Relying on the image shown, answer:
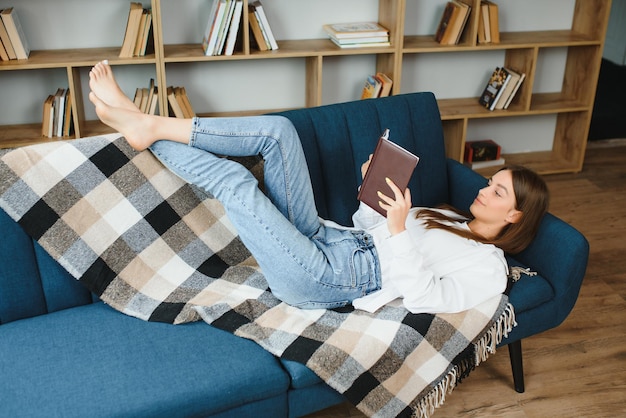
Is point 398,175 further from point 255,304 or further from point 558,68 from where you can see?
point 558,68

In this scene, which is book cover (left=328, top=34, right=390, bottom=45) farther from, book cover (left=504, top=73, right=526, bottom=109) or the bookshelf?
book cover (left=504, top=73, right=526, bottom=109)

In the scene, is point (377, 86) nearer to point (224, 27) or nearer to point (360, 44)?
point (360, 44)

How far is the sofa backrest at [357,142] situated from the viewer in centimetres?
240

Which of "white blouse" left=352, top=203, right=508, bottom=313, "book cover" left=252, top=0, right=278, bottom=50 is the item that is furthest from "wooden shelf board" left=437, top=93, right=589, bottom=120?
"white blouse" left=352, top=203, right=508, bottom=313

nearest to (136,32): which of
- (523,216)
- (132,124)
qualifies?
(132,124)

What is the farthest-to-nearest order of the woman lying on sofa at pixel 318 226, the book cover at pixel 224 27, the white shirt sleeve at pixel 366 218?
the book cover at pixel 224 27 → the white shirt sleeve at pixel 366 218 → the woman lying on sofa at pixel 318 226

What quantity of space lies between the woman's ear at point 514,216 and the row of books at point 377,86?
1.56 m

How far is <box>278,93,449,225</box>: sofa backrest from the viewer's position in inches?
94.4

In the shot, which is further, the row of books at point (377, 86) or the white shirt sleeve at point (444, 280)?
the row of books at point (377, 86)

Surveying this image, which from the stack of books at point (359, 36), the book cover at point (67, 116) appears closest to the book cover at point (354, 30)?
the stack of books at point (359, 36)

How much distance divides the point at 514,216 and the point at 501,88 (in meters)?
1.83

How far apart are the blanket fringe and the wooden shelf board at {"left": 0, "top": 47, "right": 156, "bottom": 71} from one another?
2.03 metres

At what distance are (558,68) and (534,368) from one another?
2240 mm

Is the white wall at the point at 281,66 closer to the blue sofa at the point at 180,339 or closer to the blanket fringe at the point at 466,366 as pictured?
the blue sofa at the point at 180,339
